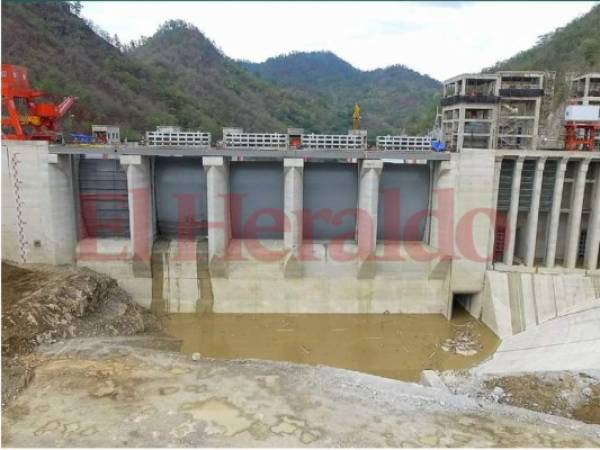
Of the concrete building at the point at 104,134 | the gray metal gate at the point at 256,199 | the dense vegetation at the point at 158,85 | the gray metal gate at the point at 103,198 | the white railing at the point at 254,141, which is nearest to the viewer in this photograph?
the white railing at the point at 254,141

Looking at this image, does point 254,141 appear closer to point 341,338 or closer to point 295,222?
point 295,222

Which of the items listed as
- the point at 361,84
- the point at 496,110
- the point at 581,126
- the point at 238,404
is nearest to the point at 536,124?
the point at 581,126

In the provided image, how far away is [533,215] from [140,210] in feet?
65.7

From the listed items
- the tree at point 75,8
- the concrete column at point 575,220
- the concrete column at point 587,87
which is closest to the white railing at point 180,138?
the concrete column at point 575,220

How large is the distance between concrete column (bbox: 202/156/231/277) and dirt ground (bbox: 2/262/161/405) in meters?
4.19

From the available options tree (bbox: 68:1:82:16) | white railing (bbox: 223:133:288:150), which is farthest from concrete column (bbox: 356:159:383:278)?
tree (bbox: 68:1:82:16)

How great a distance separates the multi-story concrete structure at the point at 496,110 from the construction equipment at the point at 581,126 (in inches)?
70.2

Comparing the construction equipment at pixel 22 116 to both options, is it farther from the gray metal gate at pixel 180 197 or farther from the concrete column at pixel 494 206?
the concrete column at pixel 494 206

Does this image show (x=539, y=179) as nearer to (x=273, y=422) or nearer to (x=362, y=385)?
(x=362, y=385)

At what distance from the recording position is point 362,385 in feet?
46.2

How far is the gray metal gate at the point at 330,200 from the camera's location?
2572 cm

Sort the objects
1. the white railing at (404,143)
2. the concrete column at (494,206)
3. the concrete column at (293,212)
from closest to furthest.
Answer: the concrete column at (293,212)
the concrete column at (494,206)
the white railing at (404,143)

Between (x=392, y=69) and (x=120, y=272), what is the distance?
150457 millimetres

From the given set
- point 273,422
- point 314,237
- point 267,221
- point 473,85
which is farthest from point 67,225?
point 473,85
